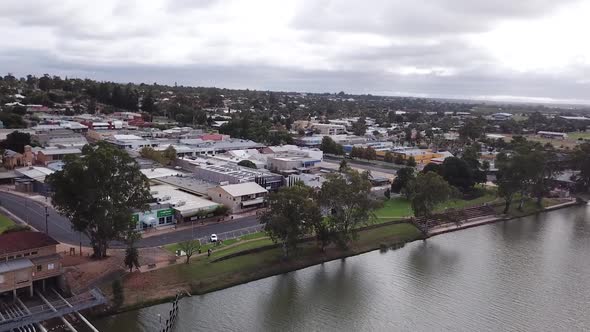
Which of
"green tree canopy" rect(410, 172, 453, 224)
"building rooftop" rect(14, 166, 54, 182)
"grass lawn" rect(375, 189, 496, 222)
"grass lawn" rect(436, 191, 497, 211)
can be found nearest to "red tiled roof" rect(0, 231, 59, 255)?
"building rooftop" rect(14, 166, 54, 182)

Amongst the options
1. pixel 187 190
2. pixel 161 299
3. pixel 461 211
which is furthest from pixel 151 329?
pixel 461 211

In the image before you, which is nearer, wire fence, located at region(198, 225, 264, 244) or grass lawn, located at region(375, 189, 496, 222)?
wire fence, located at region(198, 225, 264, 244)

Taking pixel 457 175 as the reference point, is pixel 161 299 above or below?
below

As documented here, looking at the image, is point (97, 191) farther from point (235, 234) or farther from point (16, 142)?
point (16, 142)

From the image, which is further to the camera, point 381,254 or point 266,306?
point 381,254

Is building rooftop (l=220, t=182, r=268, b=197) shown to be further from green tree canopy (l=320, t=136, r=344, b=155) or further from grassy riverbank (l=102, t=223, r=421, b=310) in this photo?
green tree canopy (l=320, t=136, r=344, b=155)

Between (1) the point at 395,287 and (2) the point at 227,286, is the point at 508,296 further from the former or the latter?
(2) the point at 227,286
